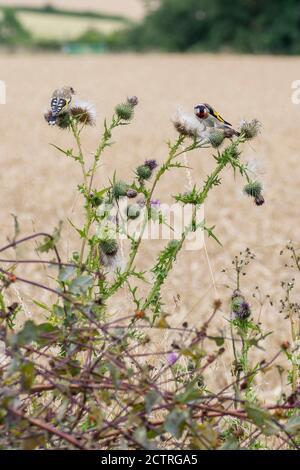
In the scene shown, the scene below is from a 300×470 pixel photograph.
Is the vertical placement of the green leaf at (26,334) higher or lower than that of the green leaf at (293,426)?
higher

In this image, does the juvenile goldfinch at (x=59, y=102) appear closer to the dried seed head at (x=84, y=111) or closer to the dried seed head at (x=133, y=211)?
the dried seed head at (x=84, y=111)

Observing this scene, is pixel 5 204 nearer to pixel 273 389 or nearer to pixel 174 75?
pixel 273 389

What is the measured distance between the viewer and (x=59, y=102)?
7.73 ft

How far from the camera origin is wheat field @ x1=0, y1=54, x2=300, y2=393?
21.3 ft

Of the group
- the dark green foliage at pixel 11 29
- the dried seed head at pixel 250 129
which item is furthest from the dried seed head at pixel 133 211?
the dark green foliage at pixel 11 29

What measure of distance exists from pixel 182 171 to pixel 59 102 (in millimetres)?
11104

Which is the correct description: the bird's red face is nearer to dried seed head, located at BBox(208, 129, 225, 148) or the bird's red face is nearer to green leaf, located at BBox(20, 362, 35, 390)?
dried seed head, located at BBox(208, 129, 225, 148)

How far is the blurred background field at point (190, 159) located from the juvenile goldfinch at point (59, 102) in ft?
0.91

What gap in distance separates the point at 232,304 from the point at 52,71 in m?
34.2

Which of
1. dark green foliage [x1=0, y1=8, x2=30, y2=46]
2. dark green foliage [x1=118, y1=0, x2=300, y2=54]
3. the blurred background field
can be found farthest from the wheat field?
dark green foliage [x1=0, y1=8, x2=30, y2=46]

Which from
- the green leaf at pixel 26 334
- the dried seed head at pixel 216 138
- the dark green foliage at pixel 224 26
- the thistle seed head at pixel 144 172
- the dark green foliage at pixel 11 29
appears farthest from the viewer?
the dark green foliage at pixel 11 29

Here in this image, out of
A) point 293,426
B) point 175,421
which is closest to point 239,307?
point 293,426

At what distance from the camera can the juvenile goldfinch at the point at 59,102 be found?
2.36 metres

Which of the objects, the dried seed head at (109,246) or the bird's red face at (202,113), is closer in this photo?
the dried seed head at (109,246)
